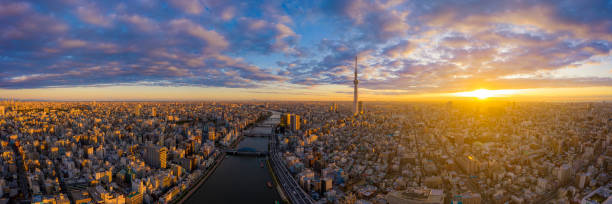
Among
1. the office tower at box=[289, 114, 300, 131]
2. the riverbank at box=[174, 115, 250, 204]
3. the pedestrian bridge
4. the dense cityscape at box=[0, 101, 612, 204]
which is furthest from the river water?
the office tower at box=[289, 114, 300, 131]

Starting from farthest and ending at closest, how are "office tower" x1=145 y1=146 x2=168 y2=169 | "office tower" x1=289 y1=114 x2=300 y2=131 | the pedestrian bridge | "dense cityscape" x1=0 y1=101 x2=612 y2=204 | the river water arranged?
"office tower" x1=289 y1=114 x2=300 y2=131 < the pedestrian bridge < "office tower" x1=145 y1=146 x2=168 y2=169 < the river water < "dense cityscape" x1=0 y1=101 x2=612 y2=204

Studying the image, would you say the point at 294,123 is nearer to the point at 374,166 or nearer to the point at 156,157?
the point at 374,166

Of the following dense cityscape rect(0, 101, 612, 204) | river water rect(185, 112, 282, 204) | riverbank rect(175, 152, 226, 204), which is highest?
dense cityscape rect(0, 101, 612, 204)

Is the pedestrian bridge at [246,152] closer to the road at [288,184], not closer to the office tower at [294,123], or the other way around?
the road at [288,184]

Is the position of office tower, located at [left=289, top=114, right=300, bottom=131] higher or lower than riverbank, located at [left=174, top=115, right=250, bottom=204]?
higher

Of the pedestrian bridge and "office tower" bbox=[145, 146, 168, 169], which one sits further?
the pedestrian bridge

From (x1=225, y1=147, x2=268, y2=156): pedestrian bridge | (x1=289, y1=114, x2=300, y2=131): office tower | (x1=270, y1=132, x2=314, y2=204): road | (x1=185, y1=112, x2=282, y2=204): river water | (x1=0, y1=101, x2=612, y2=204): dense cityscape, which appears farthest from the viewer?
(x1=289, y1=114, x2=300, y2=131): office tower

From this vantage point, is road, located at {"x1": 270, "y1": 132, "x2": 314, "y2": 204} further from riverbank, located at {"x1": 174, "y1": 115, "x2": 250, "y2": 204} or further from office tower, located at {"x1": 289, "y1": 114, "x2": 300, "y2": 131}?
office tower, located at {"x1": 289, "y1": 114, "x2": 300, "y2": 131}
